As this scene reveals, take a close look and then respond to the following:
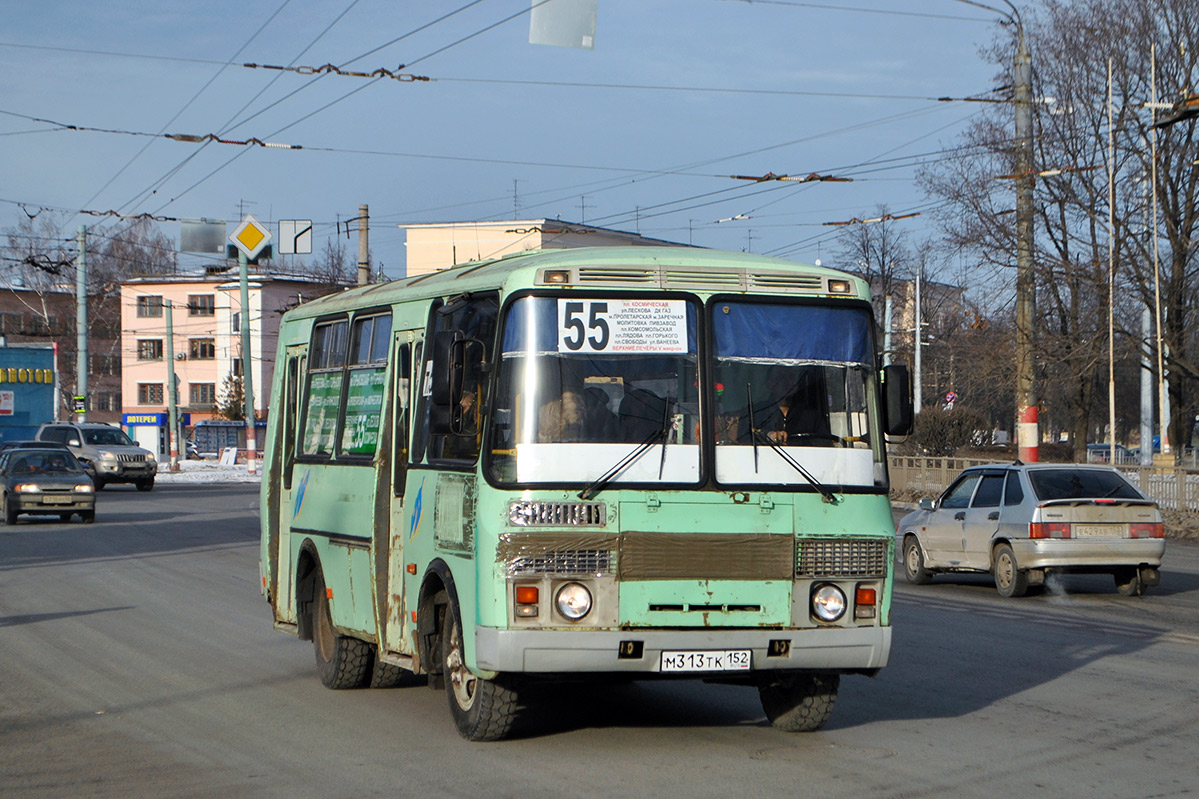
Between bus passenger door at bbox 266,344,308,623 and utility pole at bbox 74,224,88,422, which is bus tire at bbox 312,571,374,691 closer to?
bus passenger door at bbox 266,344,308,623

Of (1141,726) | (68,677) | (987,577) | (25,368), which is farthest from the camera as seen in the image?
(25,368)

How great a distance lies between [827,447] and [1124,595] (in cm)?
1061

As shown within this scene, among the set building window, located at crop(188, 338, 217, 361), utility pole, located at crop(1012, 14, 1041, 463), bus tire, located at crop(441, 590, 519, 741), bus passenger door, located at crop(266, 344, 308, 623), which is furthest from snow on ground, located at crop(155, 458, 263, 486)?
bus tire, located at crop(441, 590, 519, 741)

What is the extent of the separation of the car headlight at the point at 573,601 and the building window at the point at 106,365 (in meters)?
97.8

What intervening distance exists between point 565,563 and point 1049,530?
10483 mm

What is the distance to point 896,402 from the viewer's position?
26.5ft

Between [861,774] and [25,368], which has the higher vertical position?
[25,368]

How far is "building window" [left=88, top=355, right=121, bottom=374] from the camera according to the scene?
327ft

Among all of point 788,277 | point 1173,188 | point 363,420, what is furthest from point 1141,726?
point 1173,188

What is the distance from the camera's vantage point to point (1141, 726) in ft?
28.3

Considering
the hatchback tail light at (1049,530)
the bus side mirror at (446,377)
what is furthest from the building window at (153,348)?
the bus side mirror at (446,377)

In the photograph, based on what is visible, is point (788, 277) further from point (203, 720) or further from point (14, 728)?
point (14, 728)

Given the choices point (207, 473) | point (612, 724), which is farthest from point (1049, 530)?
point (207, 473)

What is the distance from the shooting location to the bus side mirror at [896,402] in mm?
8047
